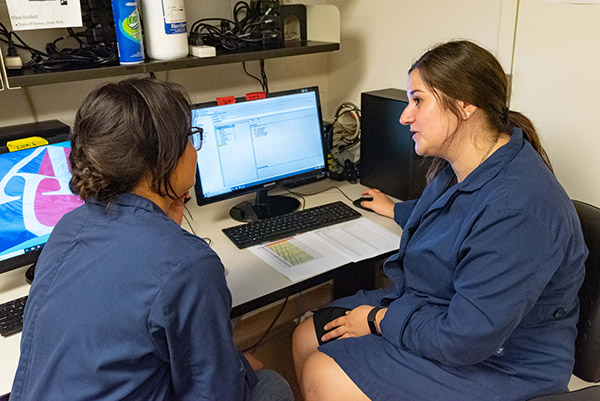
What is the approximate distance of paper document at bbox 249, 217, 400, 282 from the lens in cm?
144

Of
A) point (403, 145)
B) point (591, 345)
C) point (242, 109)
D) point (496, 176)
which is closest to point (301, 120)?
point (242, 109)

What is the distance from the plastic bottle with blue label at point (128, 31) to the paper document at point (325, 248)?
67 cm

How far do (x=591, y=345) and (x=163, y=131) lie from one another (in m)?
1.11

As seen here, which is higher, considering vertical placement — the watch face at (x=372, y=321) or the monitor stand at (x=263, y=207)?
the monitor stand at (x=263, y=207)

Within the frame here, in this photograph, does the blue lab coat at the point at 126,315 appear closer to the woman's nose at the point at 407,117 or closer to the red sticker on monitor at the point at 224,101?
the woman's nose at the point at 407,117

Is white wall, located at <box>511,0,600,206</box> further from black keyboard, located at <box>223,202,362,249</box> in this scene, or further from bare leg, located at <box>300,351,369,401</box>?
bare leg, located at <box>300,351,369,401</box>

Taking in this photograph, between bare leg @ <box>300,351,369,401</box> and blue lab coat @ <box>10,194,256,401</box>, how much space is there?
41cm

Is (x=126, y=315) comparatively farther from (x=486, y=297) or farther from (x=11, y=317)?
(x=486, y=297)

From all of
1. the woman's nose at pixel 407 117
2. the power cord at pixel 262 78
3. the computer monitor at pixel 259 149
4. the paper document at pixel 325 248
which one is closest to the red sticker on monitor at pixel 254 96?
the computer monitor at pixel 259 149

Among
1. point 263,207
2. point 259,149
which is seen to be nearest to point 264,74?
point 259,149

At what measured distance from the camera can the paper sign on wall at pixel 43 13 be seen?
4.45ft

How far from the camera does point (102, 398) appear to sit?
0.87m

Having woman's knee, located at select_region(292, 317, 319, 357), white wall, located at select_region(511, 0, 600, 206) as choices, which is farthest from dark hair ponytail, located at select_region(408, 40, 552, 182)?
woman's knee, located at select_region(292, 317, 319, 357)

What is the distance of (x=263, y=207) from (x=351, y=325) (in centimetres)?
62
